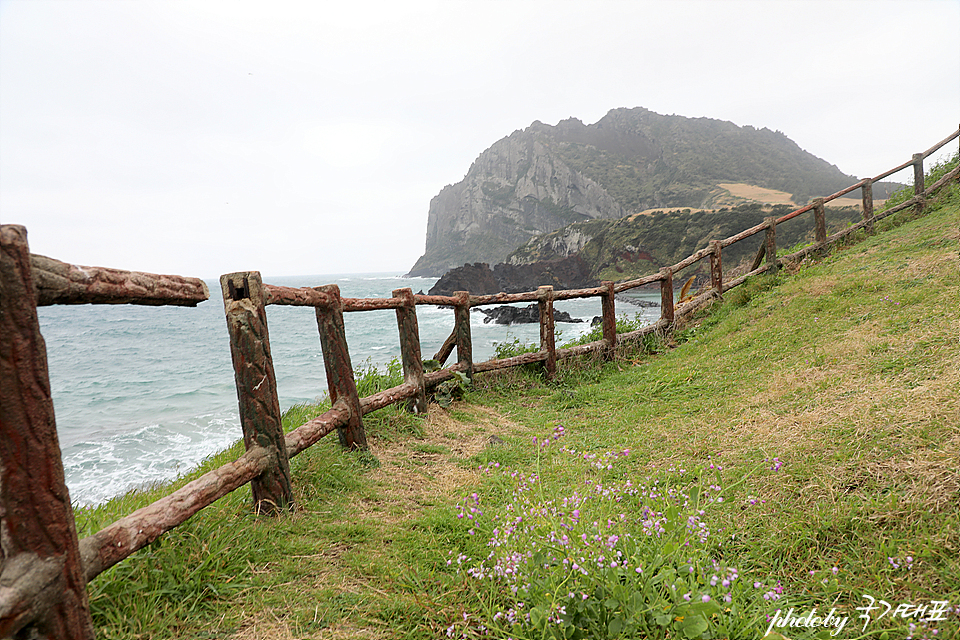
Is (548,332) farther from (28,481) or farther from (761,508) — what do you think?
(28,481)

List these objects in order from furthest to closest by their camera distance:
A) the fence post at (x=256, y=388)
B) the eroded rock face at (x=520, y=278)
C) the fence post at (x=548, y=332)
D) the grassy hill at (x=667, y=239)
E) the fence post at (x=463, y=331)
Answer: the eroded rock face at (x=520, y=278) < the grassy hill at (x=667, y=239) < the fence post at (x=548, y=332) < the fence post at (x=463, y=331) < the fence post at (x=256, y=388)

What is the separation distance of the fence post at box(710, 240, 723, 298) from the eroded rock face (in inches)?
1698

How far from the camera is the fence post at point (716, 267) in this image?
8.62 m

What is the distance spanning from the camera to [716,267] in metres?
8.92

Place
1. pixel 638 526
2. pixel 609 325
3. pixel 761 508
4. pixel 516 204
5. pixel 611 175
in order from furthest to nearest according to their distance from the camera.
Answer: pixel 516 204 → pixel 611 175 → pixel 609 325 → pixel 761 508 → pixel 638 526

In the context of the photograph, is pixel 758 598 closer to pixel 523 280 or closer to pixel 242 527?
pixel 242 527

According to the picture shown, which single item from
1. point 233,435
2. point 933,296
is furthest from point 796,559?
point 233,435

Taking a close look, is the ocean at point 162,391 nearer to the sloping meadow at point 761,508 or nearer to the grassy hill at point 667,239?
the sloping meadow at point 761,508

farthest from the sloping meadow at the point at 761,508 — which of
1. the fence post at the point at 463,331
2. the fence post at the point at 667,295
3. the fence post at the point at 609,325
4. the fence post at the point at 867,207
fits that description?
the fence post at the point at 867,207

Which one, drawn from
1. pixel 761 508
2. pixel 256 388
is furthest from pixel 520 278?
pixel 761 508

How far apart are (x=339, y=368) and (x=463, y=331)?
93.7 inches

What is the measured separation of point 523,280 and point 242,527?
59884 millimetres

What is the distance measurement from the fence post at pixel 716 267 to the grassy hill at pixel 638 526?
149 inches

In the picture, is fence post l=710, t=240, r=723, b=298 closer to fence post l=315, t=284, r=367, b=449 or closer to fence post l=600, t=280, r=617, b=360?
fence post l=600, t=280, r=617, b=360
